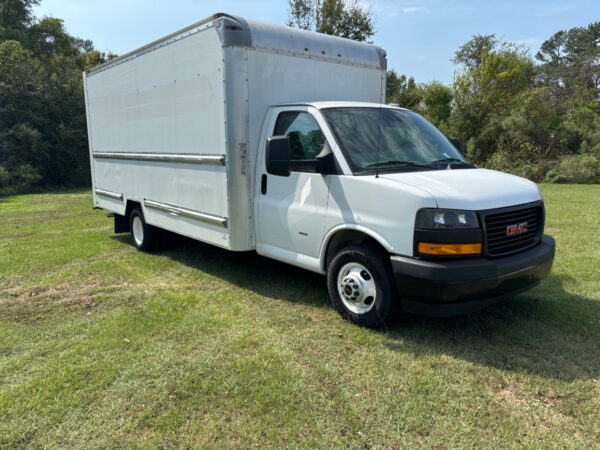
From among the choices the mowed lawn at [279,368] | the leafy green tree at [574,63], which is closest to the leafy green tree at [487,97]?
the leafy green tree at [574,63]

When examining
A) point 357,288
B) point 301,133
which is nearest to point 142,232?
point 301,133

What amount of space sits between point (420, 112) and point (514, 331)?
23.9 metres

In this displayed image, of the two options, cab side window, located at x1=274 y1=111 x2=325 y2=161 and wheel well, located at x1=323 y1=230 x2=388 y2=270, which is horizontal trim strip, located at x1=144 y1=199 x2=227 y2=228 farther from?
→ wheel well, located at x1=323 y1=230 x2=388 y2=270

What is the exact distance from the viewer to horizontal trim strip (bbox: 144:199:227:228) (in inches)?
218

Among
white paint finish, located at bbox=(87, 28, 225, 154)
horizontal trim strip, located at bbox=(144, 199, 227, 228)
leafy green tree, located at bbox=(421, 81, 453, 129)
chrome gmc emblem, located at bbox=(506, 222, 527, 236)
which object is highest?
leafy green tree, located at bbox=(421, 81, 453, 129)

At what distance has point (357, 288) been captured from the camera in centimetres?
432

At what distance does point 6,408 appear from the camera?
323 centimetres

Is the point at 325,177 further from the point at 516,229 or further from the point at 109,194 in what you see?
the point at 109,194

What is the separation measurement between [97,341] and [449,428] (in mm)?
3163

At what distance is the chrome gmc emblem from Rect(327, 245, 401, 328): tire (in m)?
1.09

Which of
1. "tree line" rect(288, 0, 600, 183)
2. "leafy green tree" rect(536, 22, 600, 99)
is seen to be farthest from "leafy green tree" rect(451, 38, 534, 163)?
"leafy green tree" rect(536, 22, 600, 99)

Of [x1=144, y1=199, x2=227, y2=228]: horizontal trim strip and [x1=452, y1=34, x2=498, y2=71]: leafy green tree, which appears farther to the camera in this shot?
[x1=452, y1=34, x2=498, y2=71]: leafy green tree

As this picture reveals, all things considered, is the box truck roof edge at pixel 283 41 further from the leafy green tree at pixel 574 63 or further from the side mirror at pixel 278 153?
the leafy green tree at pixel 574 63

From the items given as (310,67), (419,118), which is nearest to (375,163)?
(419,118)
